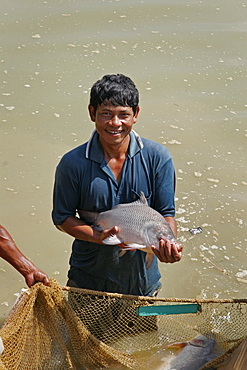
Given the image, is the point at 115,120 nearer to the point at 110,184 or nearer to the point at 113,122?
the point at 113,122

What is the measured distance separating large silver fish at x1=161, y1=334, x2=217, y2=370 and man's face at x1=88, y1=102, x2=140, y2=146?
1780 mm

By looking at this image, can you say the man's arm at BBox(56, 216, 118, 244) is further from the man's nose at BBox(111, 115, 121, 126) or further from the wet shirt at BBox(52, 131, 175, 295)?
the man's nose at BBox(111, 115, 121, 126)

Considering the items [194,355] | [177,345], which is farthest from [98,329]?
[194,355]

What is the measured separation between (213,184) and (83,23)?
537cm

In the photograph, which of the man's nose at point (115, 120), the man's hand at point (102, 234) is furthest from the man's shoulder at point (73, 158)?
the man's hand at point (102, 234)

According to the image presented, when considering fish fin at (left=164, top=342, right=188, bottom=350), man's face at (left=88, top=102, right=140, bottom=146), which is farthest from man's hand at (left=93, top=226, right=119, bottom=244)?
fish fin at (left=164, top=342, right=188, bottom=350)

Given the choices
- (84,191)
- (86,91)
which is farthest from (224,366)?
(86,91)

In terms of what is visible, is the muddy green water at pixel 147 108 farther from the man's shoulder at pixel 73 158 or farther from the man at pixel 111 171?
the man's shoulder at pixel 73 158

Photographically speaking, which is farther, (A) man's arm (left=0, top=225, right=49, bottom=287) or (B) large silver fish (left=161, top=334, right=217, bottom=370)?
(B) large silver fish (left=161, top=334, right=217, bottom=370)

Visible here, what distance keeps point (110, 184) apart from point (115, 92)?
0.64m

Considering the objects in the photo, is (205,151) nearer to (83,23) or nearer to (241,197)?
(241,197)

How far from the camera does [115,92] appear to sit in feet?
12.1

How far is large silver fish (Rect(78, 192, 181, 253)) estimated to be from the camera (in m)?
3.65

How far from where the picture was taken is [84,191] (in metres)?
3.91
